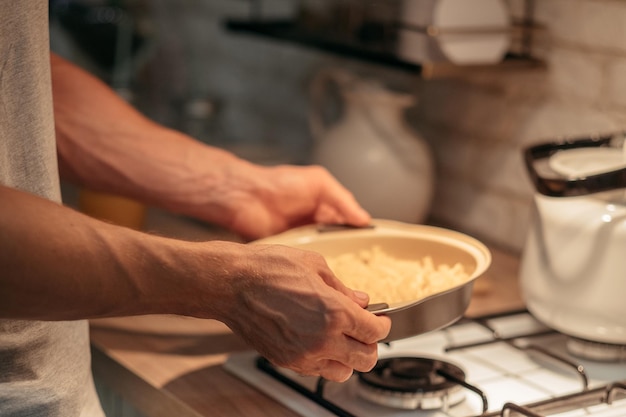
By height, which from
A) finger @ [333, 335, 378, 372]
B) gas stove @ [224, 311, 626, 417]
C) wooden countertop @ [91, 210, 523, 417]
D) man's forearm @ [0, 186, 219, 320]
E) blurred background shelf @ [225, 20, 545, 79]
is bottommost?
wooden countertop @ [91, 210, 523, 417]

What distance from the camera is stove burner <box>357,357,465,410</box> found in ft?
3.69

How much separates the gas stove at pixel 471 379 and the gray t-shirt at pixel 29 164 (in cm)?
25

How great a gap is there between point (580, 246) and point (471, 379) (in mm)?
211

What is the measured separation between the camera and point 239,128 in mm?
2404

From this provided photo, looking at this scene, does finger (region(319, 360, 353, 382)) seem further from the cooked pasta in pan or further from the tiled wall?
the tiled wall

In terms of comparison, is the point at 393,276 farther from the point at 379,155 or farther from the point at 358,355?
the point at 379,155

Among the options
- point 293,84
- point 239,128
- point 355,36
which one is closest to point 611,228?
point 355,36

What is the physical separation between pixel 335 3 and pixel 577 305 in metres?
0.93

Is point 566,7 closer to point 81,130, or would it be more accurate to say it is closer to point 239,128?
point 81,130

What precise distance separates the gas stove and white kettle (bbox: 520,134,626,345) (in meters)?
0.06

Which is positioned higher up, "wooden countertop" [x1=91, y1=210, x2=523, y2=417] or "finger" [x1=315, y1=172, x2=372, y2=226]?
"finger" [x1=315, y1=172, x2=372, y2=226]

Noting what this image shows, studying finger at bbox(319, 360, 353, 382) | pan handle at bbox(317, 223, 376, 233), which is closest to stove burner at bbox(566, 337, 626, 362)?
pan handle at bbox(317, 223, 376, 233)

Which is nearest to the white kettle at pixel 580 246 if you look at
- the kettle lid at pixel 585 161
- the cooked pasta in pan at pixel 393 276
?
the kettle lid at pixel 585 161

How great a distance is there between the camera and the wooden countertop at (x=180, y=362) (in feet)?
3.79
